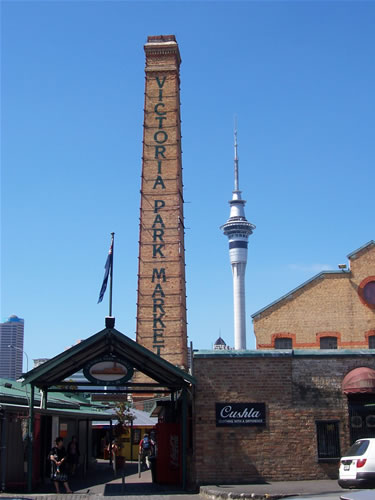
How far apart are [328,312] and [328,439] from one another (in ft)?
58.3

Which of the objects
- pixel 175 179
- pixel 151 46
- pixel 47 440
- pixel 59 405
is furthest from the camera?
pixel 151 46

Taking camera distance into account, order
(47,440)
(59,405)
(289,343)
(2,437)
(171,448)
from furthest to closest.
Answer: (289,343), (59,405), (47,440), (171,448), (2,437)

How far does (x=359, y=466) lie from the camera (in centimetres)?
1595

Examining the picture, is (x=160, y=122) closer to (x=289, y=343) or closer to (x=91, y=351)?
(x=289, y=343)

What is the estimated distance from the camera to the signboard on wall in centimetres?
2000

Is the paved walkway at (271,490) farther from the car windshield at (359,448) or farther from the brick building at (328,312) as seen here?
the brick building at (328,312)

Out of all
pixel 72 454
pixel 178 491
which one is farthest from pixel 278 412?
pixel 72 454

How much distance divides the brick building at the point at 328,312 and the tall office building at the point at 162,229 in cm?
1151

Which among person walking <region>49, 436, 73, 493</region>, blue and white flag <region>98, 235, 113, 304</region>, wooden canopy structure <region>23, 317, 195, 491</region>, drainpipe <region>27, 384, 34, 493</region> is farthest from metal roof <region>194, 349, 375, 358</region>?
drainpipe <region>27, 384, 34, 493</region>

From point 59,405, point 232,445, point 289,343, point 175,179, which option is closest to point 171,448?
point 232,445

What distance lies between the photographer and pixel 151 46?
175ft

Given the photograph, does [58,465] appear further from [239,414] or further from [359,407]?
[359,407]

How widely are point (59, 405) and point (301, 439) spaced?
1103 cm

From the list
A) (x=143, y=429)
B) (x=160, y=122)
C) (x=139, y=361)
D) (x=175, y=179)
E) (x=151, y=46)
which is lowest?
(x=143, y=429)
